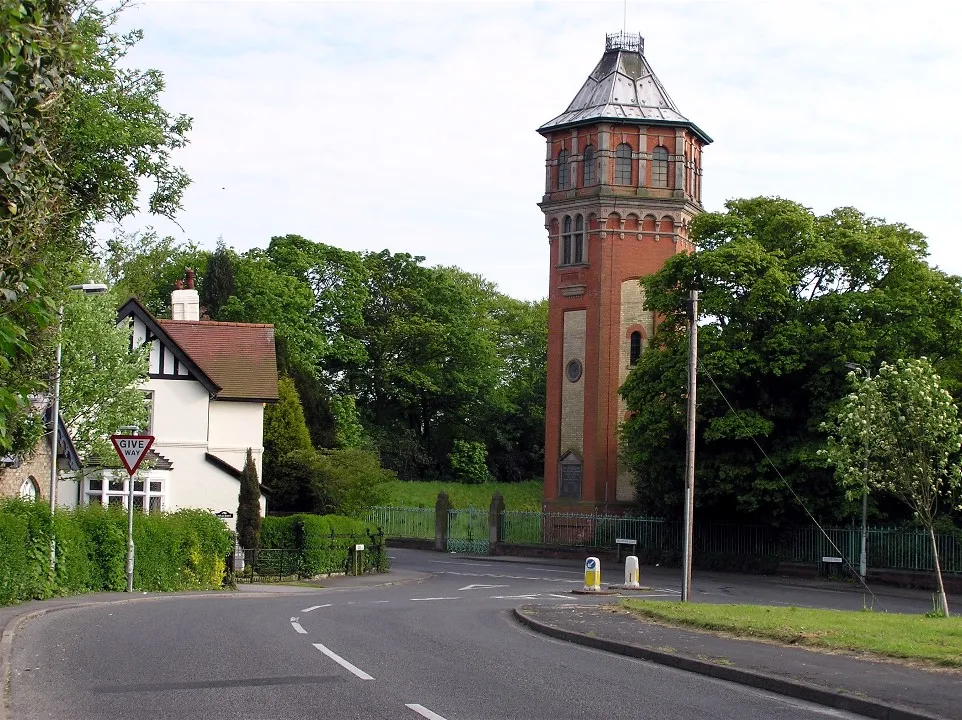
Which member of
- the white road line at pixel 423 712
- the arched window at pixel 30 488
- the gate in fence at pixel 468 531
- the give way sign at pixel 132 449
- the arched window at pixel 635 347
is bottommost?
the gate in fence at pixel 468 531

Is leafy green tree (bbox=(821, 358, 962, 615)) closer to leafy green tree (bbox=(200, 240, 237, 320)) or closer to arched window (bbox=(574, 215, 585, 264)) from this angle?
arched window (bbox=(574, 215, 585, 264))

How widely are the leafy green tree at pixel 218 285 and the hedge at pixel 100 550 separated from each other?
36.7m

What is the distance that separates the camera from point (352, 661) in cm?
1381

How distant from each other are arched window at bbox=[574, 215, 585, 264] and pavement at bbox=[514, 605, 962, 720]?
40998mm

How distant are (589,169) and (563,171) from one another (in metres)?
1.52

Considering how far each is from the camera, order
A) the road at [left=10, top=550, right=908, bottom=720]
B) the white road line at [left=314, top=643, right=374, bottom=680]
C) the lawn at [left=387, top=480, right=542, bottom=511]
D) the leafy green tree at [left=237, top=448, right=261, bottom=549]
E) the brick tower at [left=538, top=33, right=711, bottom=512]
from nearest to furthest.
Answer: the road at [left=10, top=550, right=908, bottom=720] < the white road line at [left=314, top=643, right=374, bottom=680] < the leafy green tree at [left=237, top=448, right=261, bottom=549] < the brick tower at [left=538, top=33, right=711, bottom=512] < the lawn at [left=387, top=480, right=542, bottom=511]

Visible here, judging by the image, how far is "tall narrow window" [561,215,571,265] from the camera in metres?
59.9

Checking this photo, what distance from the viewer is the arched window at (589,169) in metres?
59.4

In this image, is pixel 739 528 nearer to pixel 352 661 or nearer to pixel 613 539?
pixel 613 539

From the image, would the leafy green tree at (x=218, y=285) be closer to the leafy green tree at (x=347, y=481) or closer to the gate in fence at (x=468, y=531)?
the leafy green tree at (x=347, y=481)

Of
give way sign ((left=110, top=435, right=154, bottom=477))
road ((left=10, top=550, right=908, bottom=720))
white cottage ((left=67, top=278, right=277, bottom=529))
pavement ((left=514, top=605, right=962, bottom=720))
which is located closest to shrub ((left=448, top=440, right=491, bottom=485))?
white cottage ((left=67, top=278, right=277, bottom=529))

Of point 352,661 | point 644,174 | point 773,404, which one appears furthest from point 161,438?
point 352,661

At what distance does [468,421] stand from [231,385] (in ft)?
119

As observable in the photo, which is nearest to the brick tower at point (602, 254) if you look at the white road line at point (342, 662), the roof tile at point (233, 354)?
the roof tile at point (233, 354)
